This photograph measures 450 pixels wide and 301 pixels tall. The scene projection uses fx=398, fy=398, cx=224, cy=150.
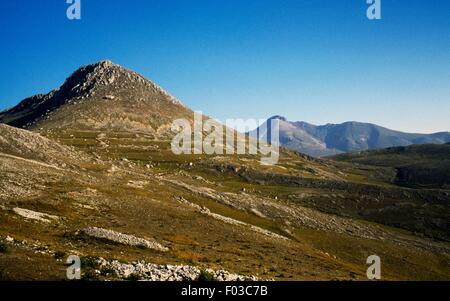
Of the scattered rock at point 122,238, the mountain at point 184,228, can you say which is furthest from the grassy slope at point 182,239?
the scattered rock at point 122,238

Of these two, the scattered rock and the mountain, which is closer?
the mountain

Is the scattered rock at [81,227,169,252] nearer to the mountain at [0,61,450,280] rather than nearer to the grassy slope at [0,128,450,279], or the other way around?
the mountain at [0,61,450,280]

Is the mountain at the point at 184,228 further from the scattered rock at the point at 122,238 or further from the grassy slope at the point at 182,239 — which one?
the grassy slope at the point at 182,239

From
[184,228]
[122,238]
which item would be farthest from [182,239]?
[122,238]

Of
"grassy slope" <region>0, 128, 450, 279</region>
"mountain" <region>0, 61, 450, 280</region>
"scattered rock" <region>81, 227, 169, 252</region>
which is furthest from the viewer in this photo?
"scattered rock" <region>81, 227, 169, 252</region>

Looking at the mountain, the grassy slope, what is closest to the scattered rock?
the mountain

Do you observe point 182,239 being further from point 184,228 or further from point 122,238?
point 122,238

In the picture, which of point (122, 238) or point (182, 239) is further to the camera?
point (182, 239)

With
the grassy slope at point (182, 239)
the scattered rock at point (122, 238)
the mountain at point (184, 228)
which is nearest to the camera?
the mountain at point (184, 228)

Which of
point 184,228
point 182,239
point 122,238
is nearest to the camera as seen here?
point 122,238

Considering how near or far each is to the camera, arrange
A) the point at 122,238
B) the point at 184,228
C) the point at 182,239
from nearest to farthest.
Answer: the point at 122,238
the point at 182,239
the point at 184,228

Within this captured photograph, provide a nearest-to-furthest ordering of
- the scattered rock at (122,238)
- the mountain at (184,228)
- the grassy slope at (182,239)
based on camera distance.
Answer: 1. the mountain at (184,228)
2. the grassy slope at (182,239)
3. the scattered rock at (122,238)
